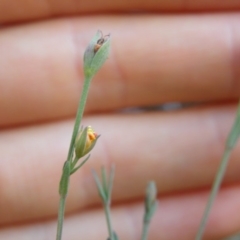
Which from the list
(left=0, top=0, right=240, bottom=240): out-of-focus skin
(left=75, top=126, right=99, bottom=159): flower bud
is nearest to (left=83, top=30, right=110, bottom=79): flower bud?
(left=75, top=126, right=99, bottom=159): flower bud

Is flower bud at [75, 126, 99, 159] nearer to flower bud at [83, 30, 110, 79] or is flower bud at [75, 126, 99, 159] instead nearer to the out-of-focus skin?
flower bud at [83, 30, 110, 79]

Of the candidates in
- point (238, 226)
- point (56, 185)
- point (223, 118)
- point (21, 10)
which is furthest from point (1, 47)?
point (238, 226)

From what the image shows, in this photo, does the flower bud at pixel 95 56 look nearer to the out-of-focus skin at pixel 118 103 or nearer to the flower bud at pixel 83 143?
the flower bud at pixel 83 143

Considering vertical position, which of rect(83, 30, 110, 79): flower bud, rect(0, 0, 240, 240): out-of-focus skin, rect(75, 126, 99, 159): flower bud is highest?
rect(0, 0, 240, 240): out-of-focus skin

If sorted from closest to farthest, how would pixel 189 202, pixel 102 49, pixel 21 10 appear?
pixel 102 49
pixel 21 10
pixel 189 202

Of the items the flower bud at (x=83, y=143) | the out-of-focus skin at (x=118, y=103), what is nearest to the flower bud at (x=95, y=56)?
the flower bud at (x=83, y=143)

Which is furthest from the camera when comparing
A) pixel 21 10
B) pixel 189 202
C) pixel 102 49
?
pixel 189 202

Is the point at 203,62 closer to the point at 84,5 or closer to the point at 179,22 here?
the point at 179,22

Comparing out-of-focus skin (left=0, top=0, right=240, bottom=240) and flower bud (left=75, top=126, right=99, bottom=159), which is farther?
out-of-focus skin (left=0, top=0, right=240, bottom=240)
